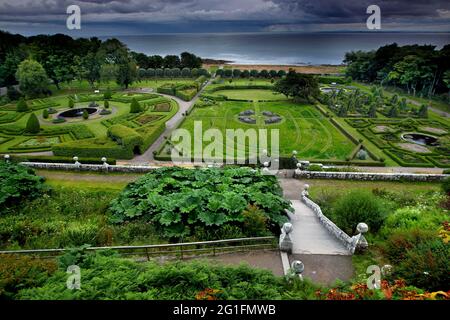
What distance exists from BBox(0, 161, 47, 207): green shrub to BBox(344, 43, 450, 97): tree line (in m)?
55.8

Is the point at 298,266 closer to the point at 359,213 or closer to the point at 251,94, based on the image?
the point at 359,213

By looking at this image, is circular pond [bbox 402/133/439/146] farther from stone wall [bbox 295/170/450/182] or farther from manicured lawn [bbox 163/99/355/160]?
stone wall [bbox 295/170/450/182]

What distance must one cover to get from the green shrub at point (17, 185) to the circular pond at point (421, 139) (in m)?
35.7

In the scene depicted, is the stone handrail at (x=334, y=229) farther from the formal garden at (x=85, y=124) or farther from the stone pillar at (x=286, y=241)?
the formal garden at (x=85, y=124)

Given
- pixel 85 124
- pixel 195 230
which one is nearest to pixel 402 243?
pixel 195 230

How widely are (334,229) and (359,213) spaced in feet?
4.72

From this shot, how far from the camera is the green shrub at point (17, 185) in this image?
17.5m

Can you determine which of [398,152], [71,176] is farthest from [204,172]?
[398,152]

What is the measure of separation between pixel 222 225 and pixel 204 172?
18.7ft

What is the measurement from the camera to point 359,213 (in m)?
14.5

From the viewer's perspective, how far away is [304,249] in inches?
497

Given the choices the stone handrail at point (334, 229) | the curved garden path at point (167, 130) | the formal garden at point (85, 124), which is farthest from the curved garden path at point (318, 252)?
the formal garden at point (85, 124)

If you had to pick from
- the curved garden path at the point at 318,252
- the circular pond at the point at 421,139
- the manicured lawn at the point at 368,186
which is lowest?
the curved garden path at the point at 318,252

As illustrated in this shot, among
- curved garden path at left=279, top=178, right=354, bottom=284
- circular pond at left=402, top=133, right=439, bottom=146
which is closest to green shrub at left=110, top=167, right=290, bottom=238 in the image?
curved garden path at left=279, top=178, right=354, bottom=284
